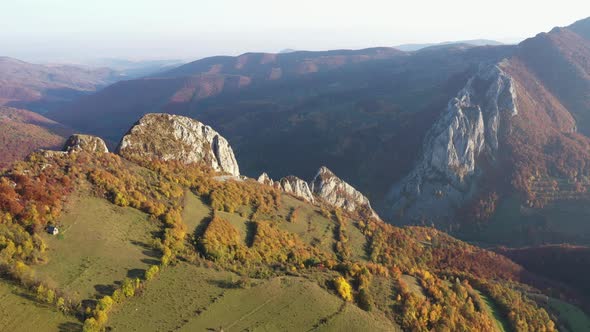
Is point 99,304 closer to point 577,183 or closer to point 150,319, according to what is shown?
point 150,319

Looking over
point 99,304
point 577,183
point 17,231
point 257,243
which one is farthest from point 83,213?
point 577,183

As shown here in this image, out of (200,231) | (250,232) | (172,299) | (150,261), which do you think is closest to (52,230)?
(150,261)

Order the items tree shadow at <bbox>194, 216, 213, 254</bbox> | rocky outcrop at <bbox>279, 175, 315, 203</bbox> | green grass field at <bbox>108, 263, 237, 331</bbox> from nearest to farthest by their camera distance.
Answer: green grass field at <bbox>108, 263, 237, 331</bbox>, tree shadow at <bbox>194, 216, 213, 254</bbox>, rocky outcrop at <bbox>279, 175, 315, 203</bbox>

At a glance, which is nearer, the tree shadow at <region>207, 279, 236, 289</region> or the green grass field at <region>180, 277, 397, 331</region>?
the green grass field at <region>180, 277, 397, 331</region>

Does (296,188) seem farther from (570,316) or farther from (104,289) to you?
(104,289)

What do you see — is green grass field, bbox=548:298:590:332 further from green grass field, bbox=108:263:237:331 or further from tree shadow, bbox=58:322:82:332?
tree shadow, bbox=58:322:82:332

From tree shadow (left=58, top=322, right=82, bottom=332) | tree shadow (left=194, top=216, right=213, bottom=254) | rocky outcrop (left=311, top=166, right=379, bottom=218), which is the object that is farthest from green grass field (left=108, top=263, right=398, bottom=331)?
rocky outcrop (left=311, top=166, right=379, bottom=218)
